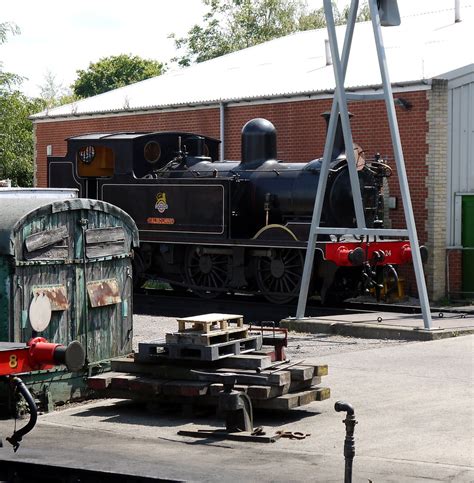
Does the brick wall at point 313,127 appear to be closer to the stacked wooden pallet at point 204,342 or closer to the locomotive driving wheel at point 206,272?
the locomotive driving wheel at point 206,272

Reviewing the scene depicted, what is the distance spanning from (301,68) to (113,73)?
4750 cm

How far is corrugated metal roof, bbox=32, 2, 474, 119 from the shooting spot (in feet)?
73.6

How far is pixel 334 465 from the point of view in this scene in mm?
8328

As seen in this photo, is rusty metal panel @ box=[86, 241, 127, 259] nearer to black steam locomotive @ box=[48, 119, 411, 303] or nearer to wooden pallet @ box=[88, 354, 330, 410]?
wooden pallet @ box=[88, 354, 330, 410]

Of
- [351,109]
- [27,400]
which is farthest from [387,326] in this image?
[27,400]

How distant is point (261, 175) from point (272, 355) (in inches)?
417

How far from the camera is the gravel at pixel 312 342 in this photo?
1439 cm

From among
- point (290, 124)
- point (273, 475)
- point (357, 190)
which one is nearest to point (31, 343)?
point (273, 475)

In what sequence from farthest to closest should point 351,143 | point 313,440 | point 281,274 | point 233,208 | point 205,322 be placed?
point 233,208, point 281,274, point 351,143, point 205,322, point 313,440

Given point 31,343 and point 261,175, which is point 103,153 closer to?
point 261,175

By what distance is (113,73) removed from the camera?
238ft

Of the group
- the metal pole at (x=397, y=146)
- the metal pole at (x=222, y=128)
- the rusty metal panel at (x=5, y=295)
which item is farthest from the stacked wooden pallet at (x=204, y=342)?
the metal pole at (x=222, y=128)

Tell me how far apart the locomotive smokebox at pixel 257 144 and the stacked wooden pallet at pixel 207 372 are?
10865mm

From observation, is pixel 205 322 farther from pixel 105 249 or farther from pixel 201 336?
pixel 105 249
